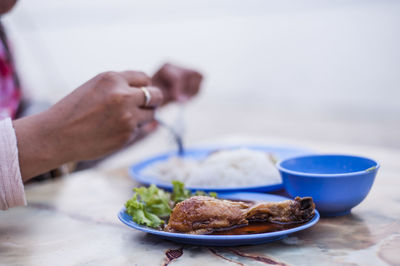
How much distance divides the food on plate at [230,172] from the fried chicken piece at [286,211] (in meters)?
0.30

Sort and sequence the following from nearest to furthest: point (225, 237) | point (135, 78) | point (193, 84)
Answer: point (225, 237) < point (135, 78) < point (193, 84)

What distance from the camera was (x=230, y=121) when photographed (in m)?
5.72

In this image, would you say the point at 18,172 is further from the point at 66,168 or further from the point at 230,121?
the point at 230,121

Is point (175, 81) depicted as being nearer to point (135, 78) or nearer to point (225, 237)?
point (135, 78)

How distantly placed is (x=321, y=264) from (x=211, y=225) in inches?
7.6

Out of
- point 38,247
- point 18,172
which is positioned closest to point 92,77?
point 18,172

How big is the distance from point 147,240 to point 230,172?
15.1 inches

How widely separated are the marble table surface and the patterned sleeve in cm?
8

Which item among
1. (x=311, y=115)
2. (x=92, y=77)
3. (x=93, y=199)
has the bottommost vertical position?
(x=311, y=115)

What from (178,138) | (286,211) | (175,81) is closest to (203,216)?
(286,211)

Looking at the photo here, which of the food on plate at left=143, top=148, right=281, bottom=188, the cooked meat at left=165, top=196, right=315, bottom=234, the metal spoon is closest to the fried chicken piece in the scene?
the cooked meat at left=165, top=196, right=315, bottom=234

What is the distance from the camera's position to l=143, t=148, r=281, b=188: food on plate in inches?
43.1

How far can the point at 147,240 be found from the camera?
80 cm

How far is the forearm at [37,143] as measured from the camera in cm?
92
